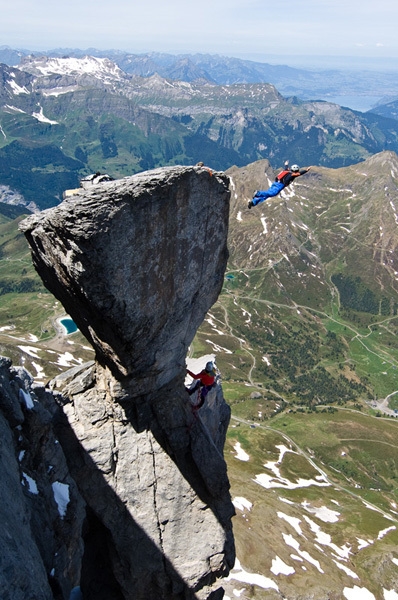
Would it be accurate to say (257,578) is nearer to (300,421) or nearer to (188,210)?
(188,210)

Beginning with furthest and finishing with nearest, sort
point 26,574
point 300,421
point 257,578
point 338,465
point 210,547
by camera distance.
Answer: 1. point 300,421
2. point 338,465
3. point 257,578
4. point 210,547
5. point 26,574

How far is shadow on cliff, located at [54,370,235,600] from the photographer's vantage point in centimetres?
2539

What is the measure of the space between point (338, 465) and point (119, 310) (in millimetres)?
170847

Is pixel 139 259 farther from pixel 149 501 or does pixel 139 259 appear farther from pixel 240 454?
pixel 240 454

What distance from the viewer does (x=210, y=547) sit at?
2633 centimetres

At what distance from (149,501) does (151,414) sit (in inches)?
206

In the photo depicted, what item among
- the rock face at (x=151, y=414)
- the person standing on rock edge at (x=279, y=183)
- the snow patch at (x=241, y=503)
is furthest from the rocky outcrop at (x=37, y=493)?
the snow patch at (x=241, y=503)

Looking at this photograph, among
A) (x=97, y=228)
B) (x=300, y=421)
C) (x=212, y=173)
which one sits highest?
(x=212, y=173)

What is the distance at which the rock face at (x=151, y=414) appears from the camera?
21.7 m

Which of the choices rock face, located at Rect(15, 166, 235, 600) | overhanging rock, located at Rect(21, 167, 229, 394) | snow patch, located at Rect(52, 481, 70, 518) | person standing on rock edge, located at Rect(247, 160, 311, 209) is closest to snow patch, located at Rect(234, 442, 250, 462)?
rock face, located at Rect(15, 166, 235, 600)

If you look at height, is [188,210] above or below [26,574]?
above

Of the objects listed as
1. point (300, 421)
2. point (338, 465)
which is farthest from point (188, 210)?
Result: point (300, 421)

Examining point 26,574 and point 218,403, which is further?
point 218,403

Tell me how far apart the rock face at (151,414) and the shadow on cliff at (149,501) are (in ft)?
0.21
